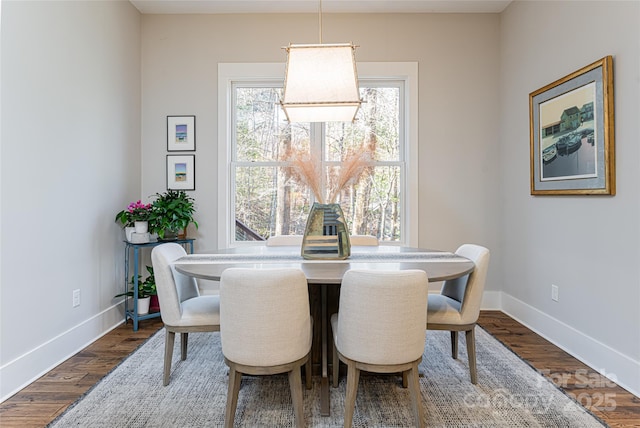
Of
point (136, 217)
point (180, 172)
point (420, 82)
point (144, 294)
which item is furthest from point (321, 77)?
point (144, 294)

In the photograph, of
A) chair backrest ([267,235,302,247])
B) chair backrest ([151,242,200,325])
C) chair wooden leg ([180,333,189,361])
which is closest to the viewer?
chair backrest ([151,242,200,325])

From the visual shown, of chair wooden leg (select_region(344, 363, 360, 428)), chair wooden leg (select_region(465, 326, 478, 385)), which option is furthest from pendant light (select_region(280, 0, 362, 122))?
chair wooden leg (select_region(465, 326, 478, 385))

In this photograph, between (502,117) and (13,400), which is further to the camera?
(502,117)

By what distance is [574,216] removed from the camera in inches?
98.0

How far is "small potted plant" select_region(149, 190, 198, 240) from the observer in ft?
9.95

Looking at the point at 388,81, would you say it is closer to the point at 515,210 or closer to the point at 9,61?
the point at 515,210

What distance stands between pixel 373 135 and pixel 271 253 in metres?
1.90

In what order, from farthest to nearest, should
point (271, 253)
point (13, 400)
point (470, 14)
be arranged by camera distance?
point (470, 14) → point (271, 253) → point (13, 400)

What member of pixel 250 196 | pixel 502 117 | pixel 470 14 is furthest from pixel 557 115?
pixel 250 196

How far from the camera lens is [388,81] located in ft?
11.9

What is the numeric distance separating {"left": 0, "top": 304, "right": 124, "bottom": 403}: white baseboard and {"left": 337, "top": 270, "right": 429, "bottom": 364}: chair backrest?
6.21 ft

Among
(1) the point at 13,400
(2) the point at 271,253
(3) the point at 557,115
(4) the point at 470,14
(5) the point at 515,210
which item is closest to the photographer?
(1) the point at 13,400

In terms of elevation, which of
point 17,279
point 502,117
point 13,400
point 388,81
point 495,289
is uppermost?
point 388,81

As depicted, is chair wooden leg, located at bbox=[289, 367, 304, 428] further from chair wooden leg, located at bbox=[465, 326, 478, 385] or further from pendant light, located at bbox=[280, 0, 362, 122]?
pendant light, located at bbox=[280, 0, 362, 122]
